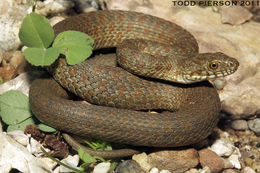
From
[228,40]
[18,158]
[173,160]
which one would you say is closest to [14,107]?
[18,158]

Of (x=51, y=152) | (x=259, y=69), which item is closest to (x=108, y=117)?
(x=51, y=152)

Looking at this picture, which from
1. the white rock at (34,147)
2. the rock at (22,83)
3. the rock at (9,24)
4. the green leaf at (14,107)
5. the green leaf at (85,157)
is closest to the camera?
the green leaf at (85,157)

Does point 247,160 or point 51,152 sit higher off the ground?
point 51,152

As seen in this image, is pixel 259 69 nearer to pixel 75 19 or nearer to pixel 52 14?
pixel 75 19

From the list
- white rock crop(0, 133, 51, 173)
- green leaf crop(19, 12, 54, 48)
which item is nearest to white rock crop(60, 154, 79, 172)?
white rock crop(0, 133, 51, 173)

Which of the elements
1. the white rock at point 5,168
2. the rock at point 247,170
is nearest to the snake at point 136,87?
the white rock at point 5,168

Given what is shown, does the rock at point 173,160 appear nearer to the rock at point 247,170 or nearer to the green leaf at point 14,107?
the rock at point 247,170
